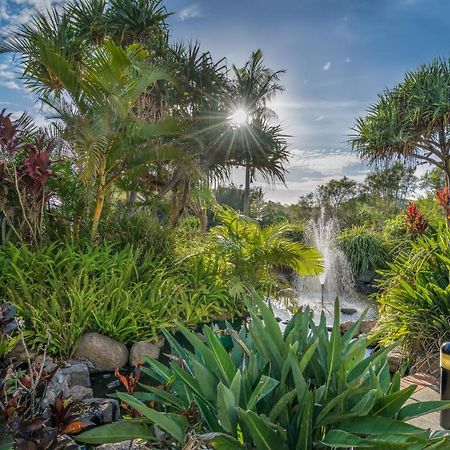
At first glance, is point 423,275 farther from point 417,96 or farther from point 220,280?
point 417,96

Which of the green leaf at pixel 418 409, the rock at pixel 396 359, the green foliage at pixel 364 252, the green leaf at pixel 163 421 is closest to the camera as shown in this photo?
the green leaf at pixel 163 421

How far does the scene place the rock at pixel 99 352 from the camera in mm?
3838

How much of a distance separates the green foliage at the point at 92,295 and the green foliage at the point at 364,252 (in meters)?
6.15

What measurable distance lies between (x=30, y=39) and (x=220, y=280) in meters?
4.49

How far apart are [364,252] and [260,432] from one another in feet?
32.3

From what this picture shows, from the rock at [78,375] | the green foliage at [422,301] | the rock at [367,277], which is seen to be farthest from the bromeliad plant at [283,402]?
the rock at [367,277]

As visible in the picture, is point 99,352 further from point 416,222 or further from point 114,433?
point 416,222

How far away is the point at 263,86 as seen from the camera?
33.5 ft

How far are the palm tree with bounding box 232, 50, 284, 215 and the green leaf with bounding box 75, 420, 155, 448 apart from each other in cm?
787

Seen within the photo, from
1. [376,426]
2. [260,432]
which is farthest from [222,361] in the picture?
[376,426]

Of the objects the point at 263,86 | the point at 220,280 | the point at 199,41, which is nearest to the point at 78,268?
the point at 220,280

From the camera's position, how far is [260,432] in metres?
1.14

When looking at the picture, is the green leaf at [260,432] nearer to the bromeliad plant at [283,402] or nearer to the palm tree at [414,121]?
the bromeliad plant at [283,402]

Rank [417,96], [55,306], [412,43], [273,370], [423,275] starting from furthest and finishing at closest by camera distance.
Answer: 1. [417,96]
2. [412,43]
3. [55,306]
4. [423,275]
5. [273,370]
